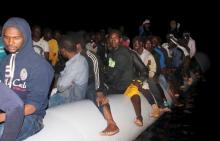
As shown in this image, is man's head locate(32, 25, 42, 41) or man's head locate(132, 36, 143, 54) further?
man's head locate(32, 25, 42, 41)

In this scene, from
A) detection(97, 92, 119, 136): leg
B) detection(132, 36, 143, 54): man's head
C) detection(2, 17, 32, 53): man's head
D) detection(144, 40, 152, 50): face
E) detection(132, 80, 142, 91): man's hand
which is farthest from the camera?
detection(144, 40, 152, 50): face

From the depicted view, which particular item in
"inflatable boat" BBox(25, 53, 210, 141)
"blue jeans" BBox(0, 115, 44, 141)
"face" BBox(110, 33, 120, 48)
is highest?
"face" BBox(110, 33, 120, 48)

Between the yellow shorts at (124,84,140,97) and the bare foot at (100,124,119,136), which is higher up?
the yellow shorts at (124,84,140,97)

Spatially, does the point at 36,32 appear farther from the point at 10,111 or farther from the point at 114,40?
the point at 10,111

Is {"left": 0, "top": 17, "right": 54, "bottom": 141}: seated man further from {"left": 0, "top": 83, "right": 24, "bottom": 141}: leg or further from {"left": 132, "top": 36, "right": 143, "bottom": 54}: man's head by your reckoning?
{"left": 132, "top": 36, "right": 143, "bottom": 54}: man's head

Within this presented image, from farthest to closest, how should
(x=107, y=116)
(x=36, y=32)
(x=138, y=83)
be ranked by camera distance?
(x=36, y=32), (x=138, y=83), (x=107, y=116)

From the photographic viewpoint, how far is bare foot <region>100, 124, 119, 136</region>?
6409mm

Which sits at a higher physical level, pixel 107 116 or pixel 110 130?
pixel 107 116

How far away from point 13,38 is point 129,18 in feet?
104

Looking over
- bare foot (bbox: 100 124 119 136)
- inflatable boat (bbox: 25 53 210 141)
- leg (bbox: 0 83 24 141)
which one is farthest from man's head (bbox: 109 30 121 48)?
leg (bbox: 0 83 24 141)

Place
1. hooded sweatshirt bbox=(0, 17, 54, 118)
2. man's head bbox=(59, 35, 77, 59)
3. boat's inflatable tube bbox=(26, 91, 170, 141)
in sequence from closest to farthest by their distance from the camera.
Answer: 1. hooded sweatshirt bbox=(0, 17, 54, 118)
2. boat's inflatable tube bbox=(26, 91, 170, 141)
3. man's head bbox=(59, 35, 77, 59)

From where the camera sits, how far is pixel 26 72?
451cm

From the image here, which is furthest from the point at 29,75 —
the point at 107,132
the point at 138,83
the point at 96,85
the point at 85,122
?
the point at 138,83

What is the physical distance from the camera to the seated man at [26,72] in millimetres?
4410
